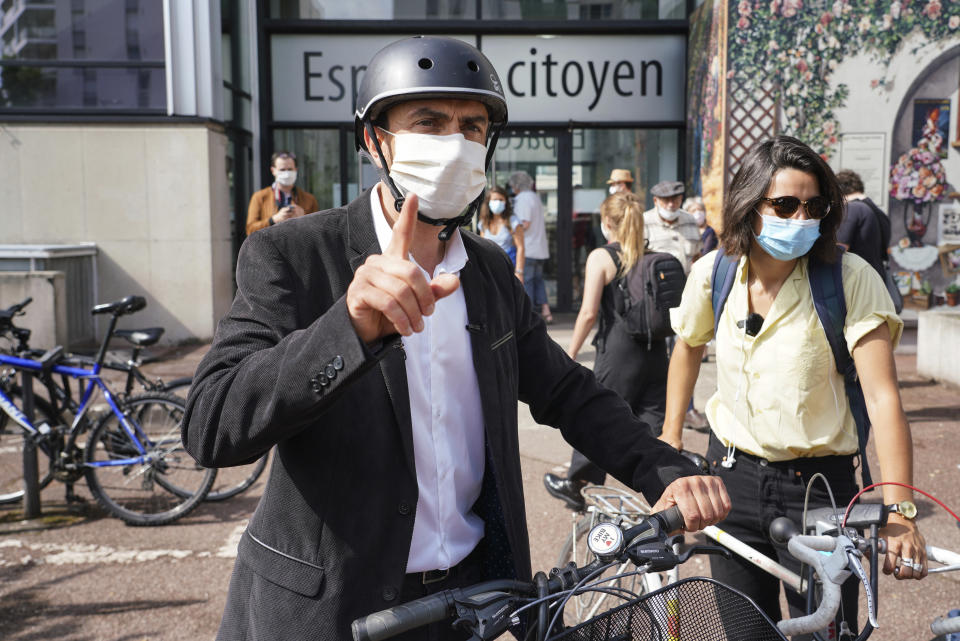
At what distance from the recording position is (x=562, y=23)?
13.2 metres

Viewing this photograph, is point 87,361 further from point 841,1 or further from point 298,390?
point 841,1

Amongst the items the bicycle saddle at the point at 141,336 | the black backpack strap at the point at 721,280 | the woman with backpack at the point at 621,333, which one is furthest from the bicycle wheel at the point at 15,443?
the black backpack strap at the point at 721,280

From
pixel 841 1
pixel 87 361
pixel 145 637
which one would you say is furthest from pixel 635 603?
pixel 841 1

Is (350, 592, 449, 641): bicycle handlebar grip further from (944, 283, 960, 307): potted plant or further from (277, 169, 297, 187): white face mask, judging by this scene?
(944, 283, 960, 307): potted plant

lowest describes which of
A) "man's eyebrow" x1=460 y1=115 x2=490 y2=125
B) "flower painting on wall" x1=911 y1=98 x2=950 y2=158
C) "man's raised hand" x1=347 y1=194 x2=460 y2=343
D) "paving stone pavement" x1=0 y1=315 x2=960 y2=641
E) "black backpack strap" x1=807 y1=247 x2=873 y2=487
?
"paving stone pavement" x1=0 y1=315 x2=960 y2=641

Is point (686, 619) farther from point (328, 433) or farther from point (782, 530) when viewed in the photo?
point (782, 530)

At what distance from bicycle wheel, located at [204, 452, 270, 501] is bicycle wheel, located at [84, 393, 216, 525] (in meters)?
0.18

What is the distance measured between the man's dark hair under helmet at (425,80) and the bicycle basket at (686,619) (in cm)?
80

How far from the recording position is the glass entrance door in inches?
528

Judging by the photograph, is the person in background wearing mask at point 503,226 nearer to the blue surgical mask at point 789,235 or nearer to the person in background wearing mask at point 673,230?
the person in background wearing mask at point 673,230

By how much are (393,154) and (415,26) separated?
12.1 meters

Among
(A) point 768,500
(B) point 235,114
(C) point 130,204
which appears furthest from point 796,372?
(B) point 235,114

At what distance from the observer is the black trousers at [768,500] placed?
271cm

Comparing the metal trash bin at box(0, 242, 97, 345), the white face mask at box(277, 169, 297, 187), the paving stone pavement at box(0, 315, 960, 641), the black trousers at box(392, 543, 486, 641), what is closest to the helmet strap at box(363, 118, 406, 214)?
the black trousers at box(392, 543, 486, 641)
